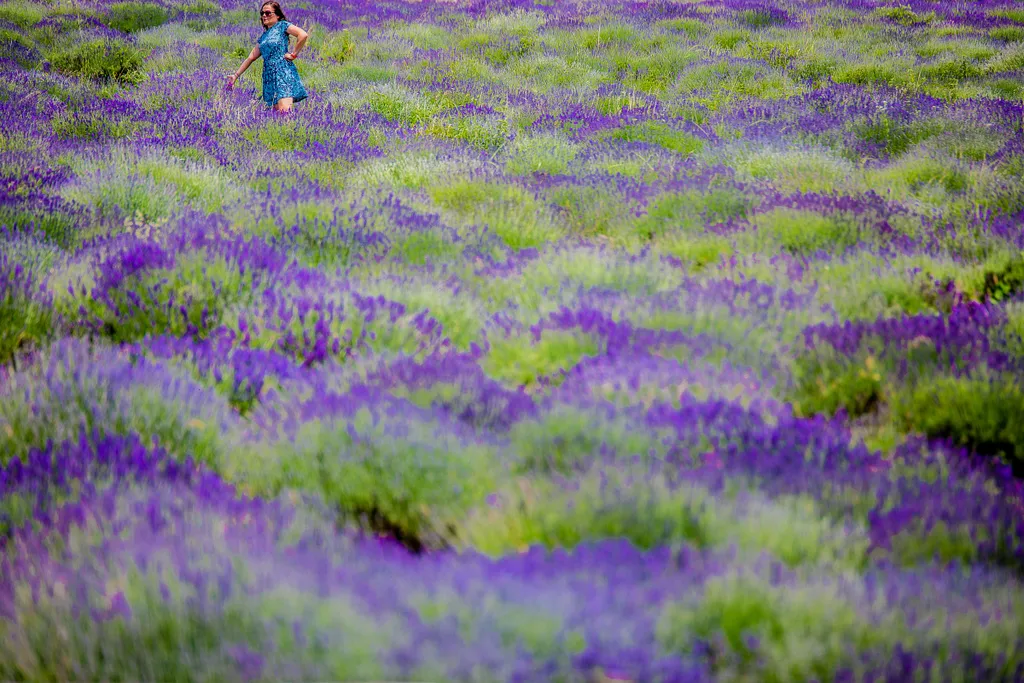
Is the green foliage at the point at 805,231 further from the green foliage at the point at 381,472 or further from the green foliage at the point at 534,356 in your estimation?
the green foliage at the point at 381,472

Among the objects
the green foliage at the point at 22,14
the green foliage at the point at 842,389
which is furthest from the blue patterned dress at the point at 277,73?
the green foliage at the point at 842,389

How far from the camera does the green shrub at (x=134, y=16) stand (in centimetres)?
1336

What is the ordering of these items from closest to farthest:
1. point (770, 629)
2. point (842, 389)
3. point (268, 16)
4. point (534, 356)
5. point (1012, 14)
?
point (770, 629), point (842, 389), point (534, 356), point (268, 16), point (1012, 14)

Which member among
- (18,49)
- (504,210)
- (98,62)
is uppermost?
(18,49)

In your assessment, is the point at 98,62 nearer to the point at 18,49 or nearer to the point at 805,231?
the point at 18,49

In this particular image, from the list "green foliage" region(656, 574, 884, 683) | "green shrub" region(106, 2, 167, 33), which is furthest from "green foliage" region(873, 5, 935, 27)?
"green foliage" region(656, 574, 884, 683)

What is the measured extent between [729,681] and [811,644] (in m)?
0.17

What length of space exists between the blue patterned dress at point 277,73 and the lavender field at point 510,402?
50.6 inches

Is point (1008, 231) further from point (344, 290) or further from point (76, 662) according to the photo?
point (76, 662)

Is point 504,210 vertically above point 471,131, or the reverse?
point 471,131

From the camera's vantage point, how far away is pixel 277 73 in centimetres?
799

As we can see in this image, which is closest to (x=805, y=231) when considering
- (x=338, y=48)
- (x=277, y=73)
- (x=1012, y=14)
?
(x=277, y=73)

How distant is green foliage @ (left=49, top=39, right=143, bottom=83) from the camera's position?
31.2 ft

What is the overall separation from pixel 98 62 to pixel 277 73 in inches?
139
